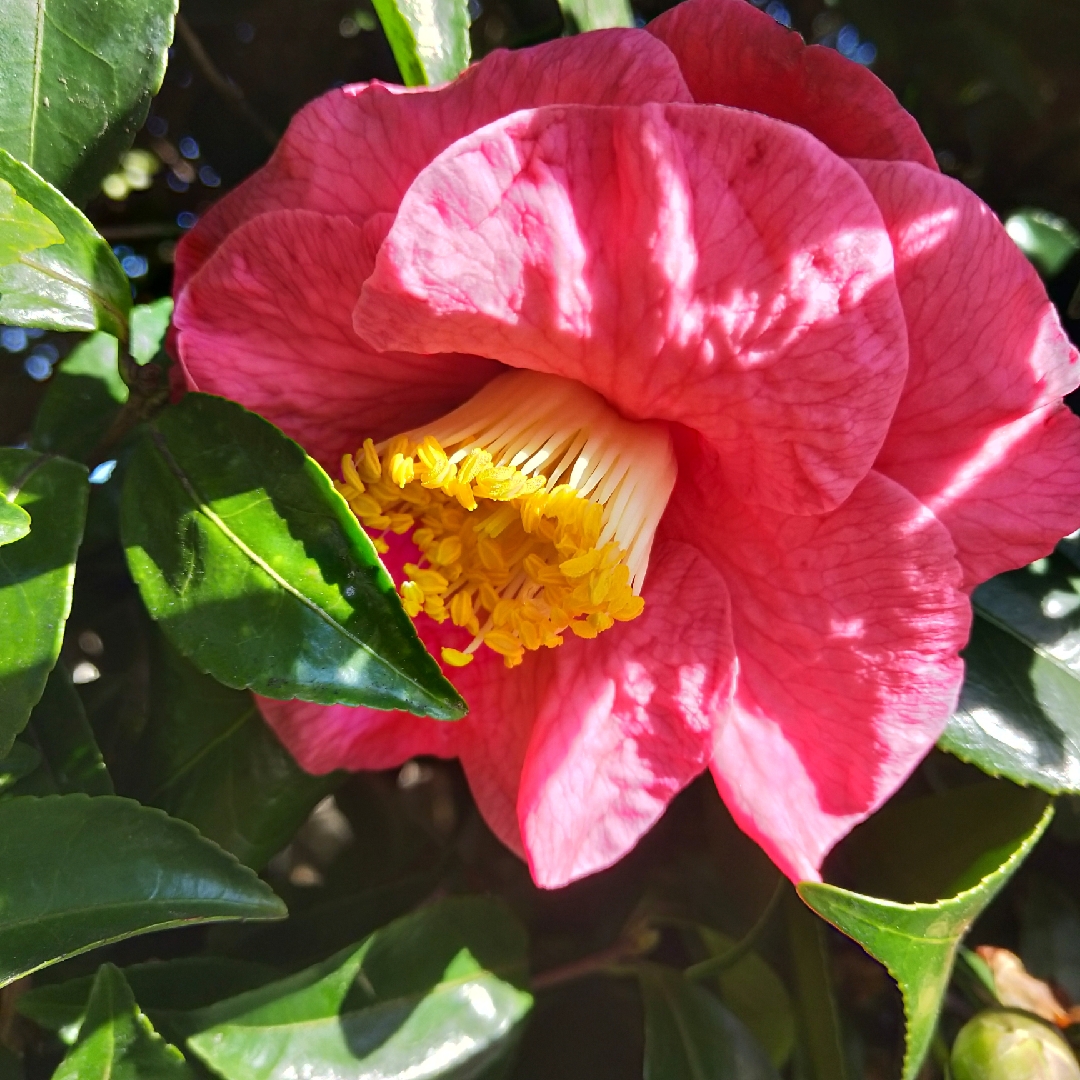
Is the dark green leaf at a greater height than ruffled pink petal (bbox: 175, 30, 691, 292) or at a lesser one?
lesser

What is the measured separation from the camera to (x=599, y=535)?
68 cm

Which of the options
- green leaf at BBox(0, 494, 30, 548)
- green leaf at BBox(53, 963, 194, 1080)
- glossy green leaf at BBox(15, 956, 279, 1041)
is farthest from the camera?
glossy green leaf at BBox(15, 956, 279, 1041)

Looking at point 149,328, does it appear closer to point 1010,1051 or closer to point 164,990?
point 164,990

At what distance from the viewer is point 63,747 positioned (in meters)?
0.76

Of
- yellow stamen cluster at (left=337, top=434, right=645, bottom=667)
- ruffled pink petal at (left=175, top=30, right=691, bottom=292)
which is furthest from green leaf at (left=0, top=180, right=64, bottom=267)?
yellow stamen cluster at (left=337, top=434, right=645, bottom=667)

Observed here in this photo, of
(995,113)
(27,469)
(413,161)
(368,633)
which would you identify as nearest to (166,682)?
(27,469)

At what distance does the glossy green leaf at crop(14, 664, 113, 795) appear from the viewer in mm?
748

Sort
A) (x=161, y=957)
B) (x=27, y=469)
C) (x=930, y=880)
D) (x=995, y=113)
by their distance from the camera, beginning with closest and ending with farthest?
(x=27, y=469) < (x=930, y=880) < (x=161, y=957) < (x=995, y=113)

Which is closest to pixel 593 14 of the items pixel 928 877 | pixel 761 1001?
pixel 928 877

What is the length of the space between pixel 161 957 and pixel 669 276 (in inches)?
30.4

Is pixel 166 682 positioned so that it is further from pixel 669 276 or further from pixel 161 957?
pixel 669 276

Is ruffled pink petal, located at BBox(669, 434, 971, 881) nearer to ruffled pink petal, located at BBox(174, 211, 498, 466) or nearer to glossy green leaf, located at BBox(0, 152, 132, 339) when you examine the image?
ruffled pink petal, located at BBox(174, 211, 498, 466)

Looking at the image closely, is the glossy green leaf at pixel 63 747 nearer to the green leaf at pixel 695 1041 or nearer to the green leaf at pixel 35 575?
the green leaf at pixel 35 575

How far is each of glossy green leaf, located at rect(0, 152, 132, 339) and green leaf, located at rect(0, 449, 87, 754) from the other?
113mm
